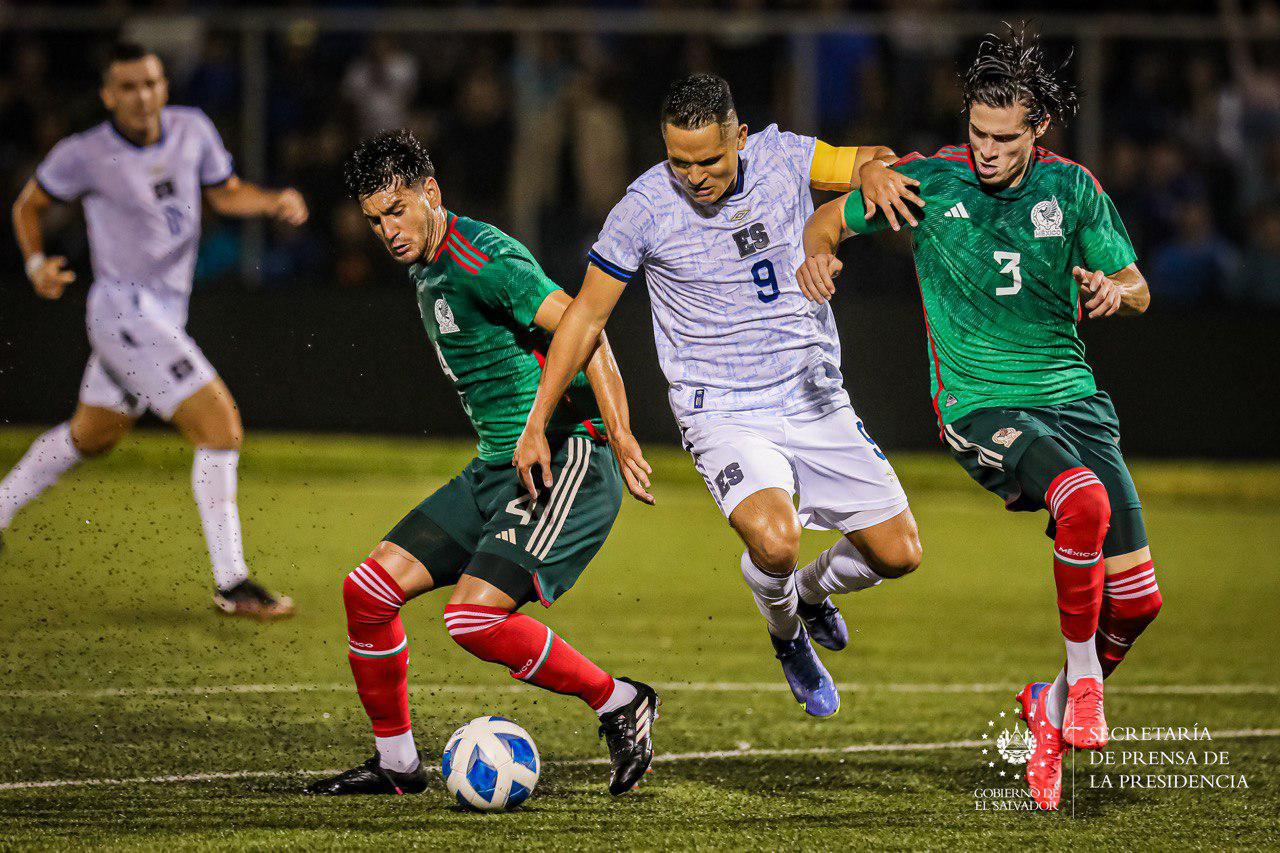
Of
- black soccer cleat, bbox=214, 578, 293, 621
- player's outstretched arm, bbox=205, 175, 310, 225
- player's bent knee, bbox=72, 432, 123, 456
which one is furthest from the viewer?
player's bent knee, bbox=72, 432, 123, 456

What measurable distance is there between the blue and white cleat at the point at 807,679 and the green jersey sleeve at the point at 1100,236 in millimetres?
1771

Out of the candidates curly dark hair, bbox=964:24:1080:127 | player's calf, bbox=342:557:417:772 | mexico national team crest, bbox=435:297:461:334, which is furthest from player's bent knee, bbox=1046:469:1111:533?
player's calf, bbox=342:557:417:772

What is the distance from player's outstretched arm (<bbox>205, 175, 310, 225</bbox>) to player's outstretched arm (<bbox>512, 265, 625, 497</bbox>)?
2637 mm

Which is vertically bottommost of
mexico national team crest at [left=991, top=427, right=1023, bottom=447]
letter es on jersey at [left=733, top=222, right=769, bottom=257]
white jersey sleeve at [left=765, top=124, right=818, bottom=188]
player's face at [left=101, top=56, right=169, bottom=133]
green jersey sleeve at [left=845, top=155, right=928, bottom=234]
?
mexico national team crest at [left=991, top=427, right=1023, bottom=447]

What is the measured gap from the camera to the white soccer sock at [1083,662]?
18.4 ft

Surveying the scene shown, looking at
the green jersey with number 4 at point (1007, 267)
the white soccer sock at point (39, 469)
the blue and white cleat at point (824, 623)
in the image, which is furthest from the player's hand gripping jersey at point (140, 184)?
the green jersey with number 4 at point (1007, 267)

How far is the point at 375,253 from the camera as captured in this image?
44.2 feet

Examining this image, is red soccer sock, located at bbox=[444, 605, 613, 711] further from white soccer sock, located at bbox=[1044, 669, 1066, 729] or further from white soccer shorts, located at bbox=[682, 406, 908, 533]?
white soccer sock, located at bbox=[1044, 669, 1066, 729]

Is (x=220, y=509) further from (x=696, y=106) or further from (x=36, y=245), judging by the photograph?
(x=696, y=106)

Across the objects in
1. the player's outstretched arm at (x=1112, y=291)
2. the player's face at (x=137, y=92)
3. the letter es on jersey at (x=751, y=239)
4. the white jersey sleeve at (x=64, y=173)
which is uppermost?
the player's outstretched arm at (x=1112, y=291)

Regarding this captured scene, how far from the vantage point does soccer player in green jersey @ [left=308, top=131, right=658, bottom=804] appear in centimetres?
555

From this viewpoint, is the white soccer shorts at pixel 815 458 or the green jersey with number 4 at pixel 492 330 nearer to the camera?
the green jersey with number 4 at pixel 492 330

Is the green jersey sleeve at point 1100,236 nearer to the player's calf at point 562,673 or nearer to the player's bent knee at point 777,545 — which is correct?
the player's bent knee at point 777,545

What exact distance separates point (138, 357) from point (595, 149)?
17.5 ft
